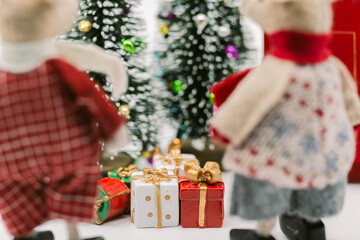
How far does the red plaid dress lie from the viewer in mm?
1019

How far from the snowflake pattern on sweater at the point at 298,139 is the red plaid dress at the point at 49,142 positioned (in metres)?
0.36

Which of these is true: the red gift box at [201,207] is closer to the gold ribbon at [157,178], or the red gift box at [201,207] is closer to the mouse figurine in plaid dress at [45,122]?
the gold ribbon at [157,178]

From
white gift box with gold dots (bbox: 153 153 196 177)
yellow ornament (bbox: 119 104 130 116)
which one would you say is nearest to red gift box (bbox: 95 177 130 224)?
white gift box with gold dots (bbox: 153 153 196 177)

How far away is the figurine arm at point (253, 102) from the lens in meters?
1.00

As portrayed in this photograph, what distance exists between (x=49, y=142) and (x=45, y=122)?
1.9 inches

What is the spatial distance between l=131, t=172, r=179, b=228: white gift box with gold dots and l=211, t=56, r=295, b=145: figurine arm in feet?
1.52

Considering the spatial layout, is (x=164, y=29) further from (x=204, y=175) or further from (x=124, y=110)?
(x=204, y=175)

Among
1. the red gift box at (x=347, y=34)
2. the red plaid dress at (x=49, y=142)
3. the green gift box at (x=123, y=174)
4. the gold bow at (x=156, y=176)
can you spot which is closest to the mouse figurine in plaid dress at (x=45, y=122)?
the red plaid dress at (x=49, y=142)

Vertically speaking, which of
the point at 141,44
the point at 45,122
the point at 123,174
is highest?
the point at 141,44

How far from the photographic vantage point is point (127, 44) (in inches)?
71.2

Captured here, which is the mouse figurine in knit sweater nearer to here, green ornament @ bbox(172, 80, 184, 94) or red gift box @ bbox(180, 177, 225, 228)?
red gift box @ bbox(180, 177, 225, 228)

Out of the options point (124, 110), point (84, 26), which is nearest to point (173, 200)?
point (124, 110)

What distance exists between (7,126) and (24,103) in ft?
0.23

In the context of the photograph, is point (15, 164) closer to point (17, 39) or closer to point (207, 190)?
point (17, 39)
